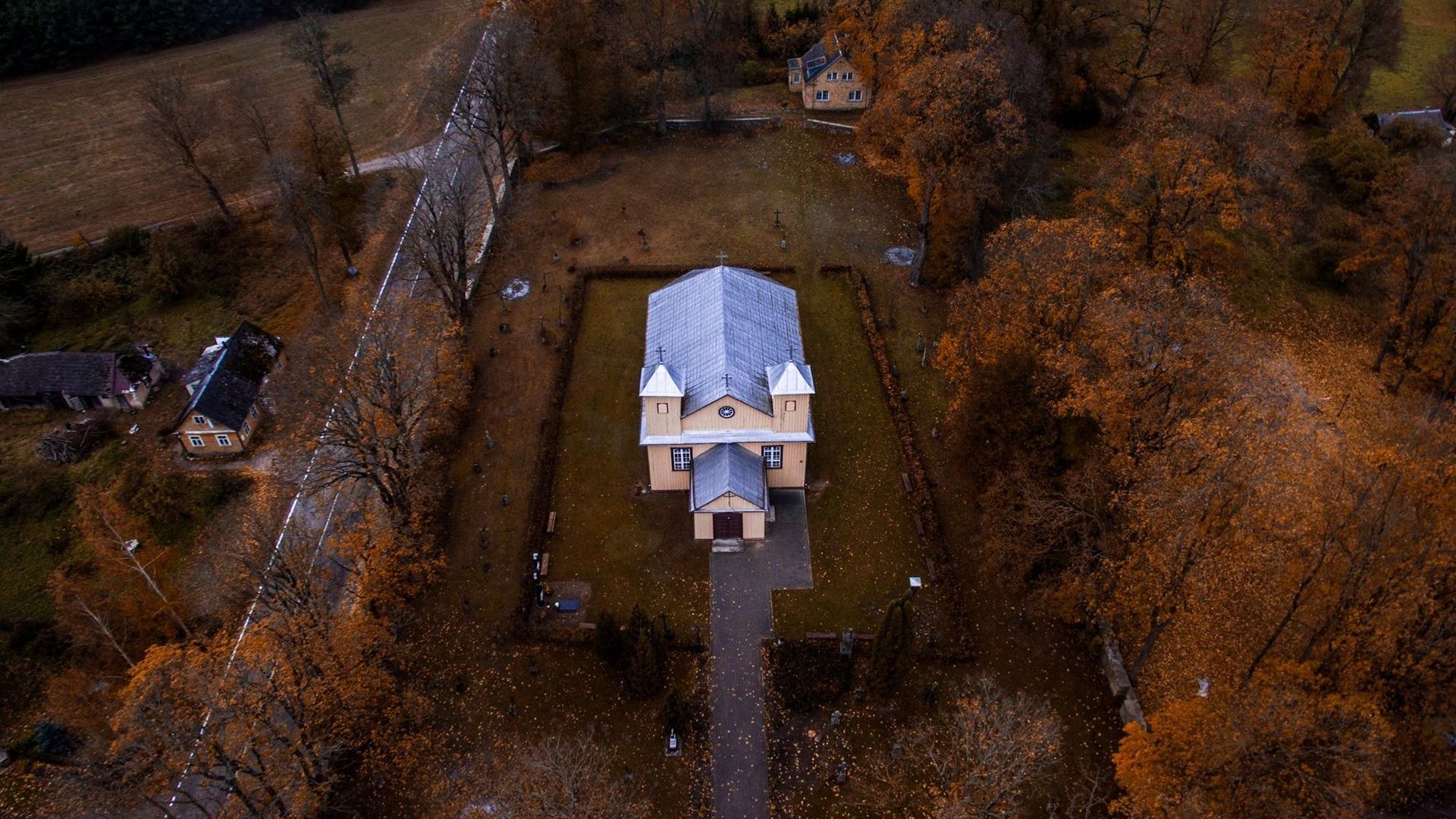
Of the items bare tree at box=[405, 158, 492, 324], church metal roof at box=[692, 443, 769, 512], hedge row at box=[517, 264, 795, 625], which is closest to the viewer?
church metal roof at box=[692, 443, 769, 512]

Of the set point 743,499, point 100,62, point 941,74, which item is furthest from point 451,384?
point 100,62

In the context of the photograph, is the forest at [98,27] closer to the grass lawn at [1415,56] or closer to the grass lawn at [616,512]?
the grass lawn at [616,512]

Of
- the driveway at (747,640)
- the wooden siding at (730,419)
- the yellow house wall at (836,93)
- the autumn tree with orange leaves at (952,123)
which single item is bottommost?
the driveway at (747,640)

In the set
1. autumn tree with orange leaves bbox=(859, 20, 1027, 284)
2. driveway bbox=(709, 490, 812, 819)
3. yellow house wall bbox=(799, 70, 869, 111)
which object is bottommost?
driveway bbox=(709, 490, 812, 819)

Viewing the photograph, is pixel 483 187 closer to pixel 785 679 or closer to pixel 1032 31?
pixel 1032 31

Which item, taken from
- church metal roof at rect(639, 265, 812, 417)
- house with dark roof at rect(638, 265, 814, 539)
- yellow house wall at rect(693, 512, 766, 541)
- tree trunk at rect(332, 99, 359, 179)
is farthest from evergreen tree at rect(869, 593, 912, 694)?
tree trunk at rect(332, 99, 359, 179)

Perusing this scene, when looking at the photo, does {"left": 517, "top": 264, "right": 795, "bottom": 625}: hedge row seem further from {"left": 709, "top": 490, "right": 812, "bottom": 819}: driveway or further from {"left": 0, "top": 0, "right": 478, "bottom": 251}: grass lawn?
{"left": 0, "top": 0, "right": 478, "bottom": 251}: grass lawn

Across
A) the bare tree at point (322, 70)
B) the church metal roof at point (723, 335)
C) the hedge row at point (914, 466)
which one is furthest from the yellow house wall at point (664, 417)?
the bare tree at point (322, 70)

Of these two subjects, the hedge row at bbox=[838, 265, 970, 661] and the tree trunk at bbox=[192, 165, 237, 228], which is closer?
the hedge row at bbox=[838, 265, 970, 661]

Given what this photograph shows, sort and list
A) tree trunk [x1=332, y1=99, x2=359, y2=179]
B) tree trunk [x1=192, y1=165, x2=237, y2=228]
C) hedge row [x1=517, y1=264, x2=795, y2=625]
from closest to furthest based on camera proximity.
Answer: hedge row [x1=517, y1=264, x2=795, y2=625] < tree trunk [x1=192, y1=165, x2=237, y2=228] < tree trunk [x1=332, y1=99, x2=359, y2=179]
